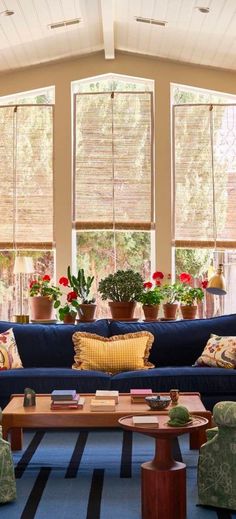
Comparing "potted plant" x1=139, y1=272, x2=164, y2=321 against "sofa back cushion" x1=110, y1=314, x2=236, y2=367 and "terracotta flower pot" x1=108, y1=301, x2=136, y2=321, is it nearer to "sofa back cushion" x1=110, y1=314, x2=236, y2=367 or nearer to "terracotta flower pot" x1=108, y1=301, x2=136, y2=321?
"terracotta flower pot" x1=108, y1=301, x2=136, y2=321

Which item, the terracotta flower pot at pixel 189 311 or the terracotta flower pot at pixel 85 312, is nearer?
the terracotta flower pot at pixel 85 312

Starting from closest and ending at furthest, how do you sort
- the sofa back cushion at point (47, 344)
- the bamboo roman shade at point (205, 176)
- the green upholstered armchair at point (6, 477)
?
the green upholstered armchair at point (6, 477), the sofa back cushion at point (47, 344), the bamboo roman shade at point (205, 176)

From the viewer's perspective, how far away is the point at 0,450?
156 inches

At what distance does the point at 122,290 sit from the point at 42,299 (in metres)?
0.94

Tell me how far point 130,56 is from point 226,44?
4.47 ft

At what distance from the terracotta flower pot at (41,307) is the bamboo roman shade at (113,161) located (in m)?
1.07

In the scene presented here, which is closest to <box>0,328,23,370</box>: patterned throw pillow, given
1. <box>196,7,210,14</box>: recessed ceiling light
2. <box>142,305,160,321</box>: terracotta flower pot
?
<box>142,305,160,321</box>: terracotta flower pot

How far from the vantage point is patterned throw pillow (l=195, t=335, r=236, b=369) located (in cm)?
602

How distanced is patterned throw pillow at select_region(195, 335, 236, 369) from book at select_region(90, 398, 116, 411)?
1.53m

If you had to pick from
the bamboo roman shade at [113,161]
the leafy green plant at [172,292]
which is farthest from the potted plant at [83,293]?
the bamboo roman shade at [113,161]

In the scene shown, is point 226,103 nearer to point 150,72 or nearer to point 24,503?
point 150,72

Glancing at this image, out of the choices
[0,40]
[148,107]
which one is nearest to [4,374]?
[0,40]

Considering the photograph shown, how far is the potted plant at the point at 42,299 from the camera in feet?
26.4

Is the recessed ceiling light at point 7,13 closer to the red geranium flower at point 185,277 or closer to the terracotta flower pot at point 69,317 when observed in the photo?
the terracotta flower pot at point 69,317
